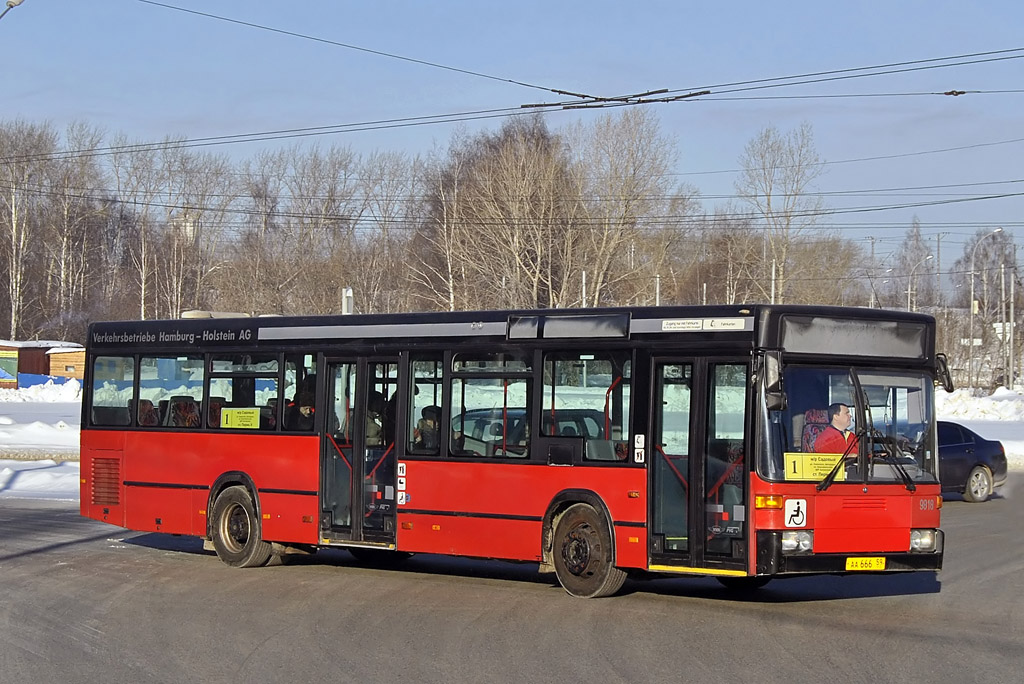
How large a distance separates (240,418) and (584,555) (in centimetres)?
514

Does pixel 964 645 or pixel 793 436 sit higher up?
pixel 793 436

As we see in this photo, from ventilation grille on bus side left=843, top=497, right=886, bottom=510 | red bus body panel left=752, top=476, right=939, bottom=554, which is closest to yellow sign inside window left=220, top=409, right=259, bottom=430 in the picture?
red bus body panel left=752, top=476, right=939, bottom=554

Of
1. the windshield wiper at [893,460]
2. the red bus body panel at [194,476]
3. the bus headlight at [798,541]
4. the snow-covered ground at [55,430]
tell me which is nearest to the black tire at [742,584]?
the bus headlight at [798,541]

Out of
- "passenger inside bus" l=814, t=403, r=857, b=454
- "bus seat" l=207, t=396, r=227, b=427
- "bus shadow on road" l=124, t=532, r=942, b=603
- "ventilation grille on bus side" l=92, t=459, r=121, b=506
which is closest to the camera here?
"passenger inside bus" l=814, t=403, r=857, b=454

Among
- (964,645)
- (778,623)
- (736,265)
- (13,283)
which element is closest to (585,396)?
(778,623)

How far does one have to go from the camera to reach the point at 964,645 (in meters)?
9.37

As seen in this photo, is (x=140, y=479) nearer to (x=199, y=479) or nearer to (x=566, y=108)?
(x=199, y=479)

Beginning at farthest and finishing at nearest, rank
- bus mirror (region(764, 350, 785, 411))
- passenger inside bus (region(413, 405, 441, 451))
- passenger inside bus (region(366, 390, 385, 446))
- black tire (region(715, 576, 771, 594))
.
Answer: passenger inside bus (region(366, 390, 385, 446)), passenger inside bus (region(413, 405, 441, 451)), black tire (region(715, 576, 771, 594)), bus mirror (region(764, 350, 785, 411))

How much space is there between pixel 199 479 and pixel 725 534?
7129 millimetres

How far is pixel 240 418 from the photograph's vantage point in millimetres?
15148

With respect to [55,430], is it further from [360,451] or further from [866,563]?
[866,563]

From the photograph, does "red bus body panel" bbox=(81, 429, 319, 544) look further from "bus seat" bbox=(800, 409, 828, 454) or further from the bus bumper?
"bus seat" bbox=(800, 409, 828, 454)

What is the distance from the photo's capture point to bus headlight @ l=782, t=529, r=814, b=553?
10.7 meters

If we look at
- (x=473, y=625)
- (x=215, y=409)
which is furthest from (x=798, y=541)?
(x=215, y=409)
